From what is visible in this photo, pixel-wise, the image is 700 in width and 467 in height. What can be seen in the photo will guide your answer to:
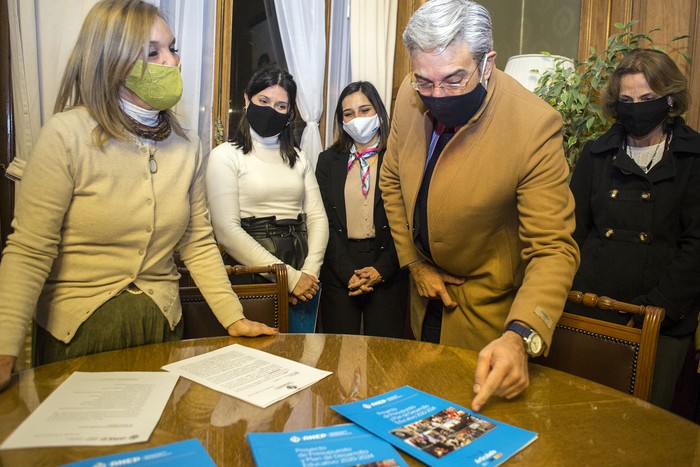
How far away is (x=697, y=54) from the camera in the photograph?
275cm

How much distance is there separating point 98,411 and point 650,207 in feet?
6.29

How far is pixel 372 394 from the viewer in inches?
41.4

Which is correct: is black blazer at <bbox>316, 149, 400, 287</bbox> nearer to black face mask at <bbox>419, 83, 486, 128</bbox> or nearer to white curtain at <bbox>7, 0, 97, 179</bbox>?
black face mask at <bbox>419, 83, 486, 128</bbox>

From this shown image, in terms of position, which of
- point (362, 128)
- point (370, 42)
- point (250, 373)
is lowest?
point (250, 373)

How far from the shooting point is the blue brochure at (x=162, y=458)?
75 cm

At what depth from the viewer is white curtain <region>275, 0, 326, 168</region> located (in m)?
3.36

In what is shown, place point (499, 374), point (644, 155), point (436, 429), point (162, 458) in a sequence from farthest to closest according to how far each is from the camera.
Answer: point (644, 155), point (499, 374), point (436, 429), point (162, 458)

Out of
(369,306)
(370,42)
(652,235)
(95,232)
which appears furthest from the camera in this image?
(370,42)

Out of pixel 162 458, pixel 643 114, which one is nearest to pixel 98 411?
pixel 162 458

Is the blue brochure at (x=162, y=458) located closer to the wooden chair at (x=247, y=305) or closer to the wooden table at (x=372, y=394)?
the wooden table at (x=372, y=394)

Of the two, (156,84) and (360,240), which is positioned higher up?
(156,84)

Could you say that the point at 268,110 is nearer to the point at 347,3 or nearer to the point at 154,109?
the point at 154,109

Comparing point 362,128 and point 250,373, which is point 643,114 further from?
point 250,373

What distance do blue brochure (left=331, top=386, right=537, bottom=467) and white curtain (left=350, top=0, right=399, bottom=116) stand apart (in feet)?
9.51
